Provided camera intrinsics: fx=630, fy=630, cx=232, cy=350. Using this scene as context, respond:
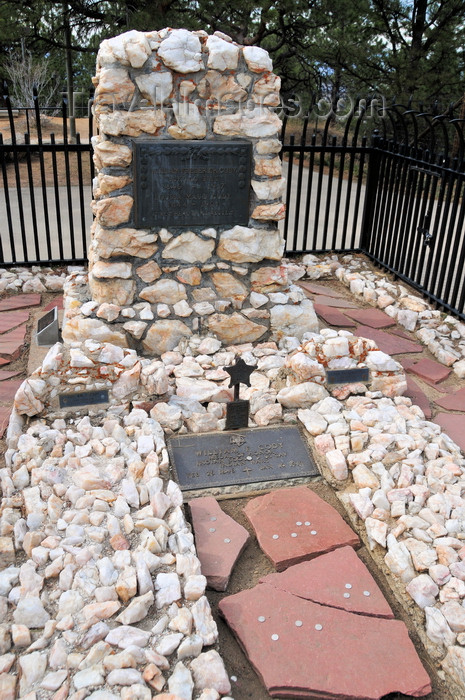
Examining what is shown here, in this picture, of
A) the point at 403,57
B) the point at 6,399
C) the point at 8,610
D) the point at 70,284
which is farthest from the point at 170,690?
the point at 403,57

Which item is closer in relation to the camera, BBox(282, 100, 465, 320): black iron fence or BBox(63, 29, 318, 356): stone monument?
BBox(63, 29, 318, 356): stone monument

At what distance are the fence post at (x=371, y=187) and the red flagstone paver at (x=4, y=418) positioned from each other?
4658 millimetres

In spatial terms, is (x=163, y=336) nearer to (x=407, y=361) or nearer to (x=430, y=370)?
(x=407, y=361)

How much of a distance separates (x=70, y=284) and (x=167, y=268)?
90 cm

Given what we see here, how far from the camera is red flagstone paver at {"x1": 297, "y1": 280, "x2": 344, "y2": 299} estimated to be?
243 inches

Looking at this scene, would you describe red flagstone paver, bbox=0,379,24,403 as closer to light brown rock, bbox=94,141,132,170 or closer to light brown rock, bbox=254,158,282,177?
light brown rock, bbox=94,141,132,170

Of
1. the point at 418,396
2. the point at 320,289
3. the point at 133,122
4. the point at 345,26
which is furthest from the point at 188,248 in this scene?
the point at 345,26

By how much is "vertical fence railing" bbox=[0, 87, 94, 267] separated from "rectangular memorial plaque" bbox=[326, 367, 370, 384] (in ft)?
10.5

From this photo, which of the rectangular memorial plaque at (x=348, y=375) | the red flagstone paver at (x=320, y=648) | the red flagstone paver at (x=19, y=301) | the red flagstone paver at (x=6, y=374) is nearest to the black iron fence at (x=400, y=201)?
the rectangular memorial plaque at (x=348, y=375)

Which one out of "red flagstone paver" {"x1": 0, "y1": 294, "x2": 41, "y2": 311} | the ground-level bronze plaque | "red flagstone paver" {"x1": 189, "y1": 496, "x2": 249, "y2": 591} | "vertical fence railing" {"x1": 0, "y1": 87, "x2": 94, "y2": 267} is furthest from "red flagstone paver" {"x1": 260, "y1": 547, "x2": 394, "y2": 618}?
"vertical fence railing" {"x1": 0, "y1": 87, "x2": 94, "y2": 267}

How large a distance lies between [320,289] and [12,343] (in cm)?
299

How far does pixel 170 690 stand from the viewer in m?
2.16

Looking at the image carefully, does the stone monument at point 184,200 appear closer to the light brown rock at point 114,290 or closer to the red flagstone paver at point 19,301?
the light brown rock at point 114,290

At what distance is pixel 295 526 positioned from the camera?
3117 millimetres
